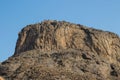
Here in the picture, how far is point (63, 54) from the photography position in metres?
65.1

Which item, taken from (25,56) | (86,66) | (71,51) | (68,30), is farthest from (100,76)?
(68,30)

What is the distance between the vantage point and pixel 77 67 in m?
61.3

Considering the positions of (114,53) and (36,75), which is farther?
(114,53)

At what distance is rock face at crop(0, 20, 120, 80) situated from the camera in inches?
2281

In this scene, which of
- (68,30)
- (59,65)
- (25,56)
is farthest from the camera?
(68,30)

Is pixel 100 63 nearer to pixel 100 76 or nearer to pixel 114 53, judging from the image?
pixel 100 76

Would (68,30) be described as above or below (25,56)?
above

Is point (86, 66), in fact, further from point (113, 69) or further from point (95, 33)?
point (95, 33)

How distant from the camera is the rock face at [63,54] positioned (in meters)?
57.9

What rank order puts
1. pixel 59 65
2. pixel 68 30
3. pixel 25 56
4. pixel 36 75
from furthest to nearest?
pixel 68 30 → pixel 25 56 → pixel 59 65 → pixel 36 75

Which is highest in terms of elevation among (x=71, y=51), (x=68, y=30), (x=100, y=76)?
(x=68, y=30)

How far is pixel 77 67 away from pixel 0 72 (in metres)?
12.8

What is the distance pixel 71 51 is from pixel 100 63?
243 inches

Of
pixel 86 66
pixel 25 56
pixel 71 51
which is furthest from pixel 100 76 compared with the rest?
pixel 25 56
